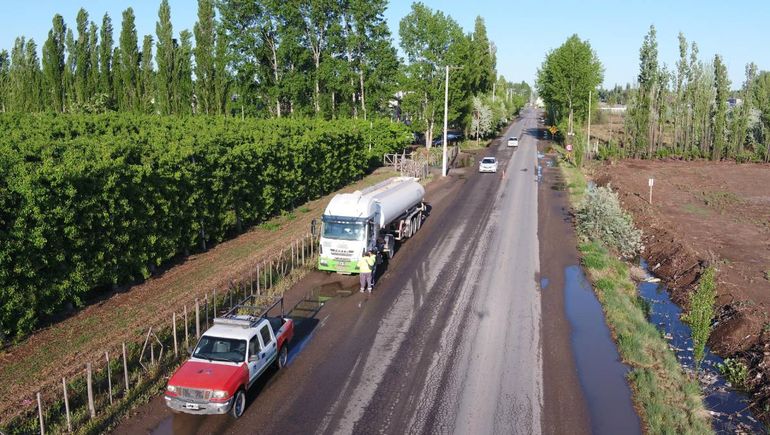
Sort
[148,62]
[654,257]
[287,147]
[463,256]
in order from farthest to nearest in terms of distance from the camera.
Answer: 1. [148,62]
2. [287,147]
3. [654,257]
4. [463,256]

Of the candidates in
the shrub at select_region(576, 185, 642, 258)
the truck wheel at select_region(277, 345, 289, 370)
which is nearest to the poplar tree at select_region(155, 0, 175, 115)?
the shrub at select_region(576, 185, 642, 258)

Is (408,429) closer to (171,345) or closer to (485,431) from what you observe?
(485,431)

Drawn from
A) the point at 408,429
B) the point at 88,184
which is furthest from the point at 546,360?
the point at 88,184

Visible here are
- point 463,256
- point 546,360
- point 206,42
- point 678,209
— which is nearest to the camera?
point 546,360

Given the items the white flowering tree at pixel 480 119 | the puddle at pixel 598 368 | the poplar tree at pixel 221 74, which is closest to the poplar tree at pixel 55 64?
the poplar tree at pixel 221 74

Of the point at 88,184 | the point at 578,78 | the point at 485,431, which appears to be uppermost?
the point at 578,78

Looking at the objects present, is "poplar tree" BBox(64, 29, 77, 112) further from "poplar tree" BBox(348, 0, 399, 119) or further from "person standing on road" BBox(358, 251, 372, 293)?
"person standing on road" BBox(358, 251, 372, 293)

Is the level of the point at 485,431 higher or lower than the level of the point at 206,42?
lower

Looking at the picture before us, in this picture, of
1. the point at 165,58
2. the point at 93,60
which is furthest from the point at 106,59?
the point at 165,58

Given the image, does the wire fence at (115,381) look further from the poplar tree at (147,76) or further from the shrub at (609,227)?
the poplar tree at (147,76)
